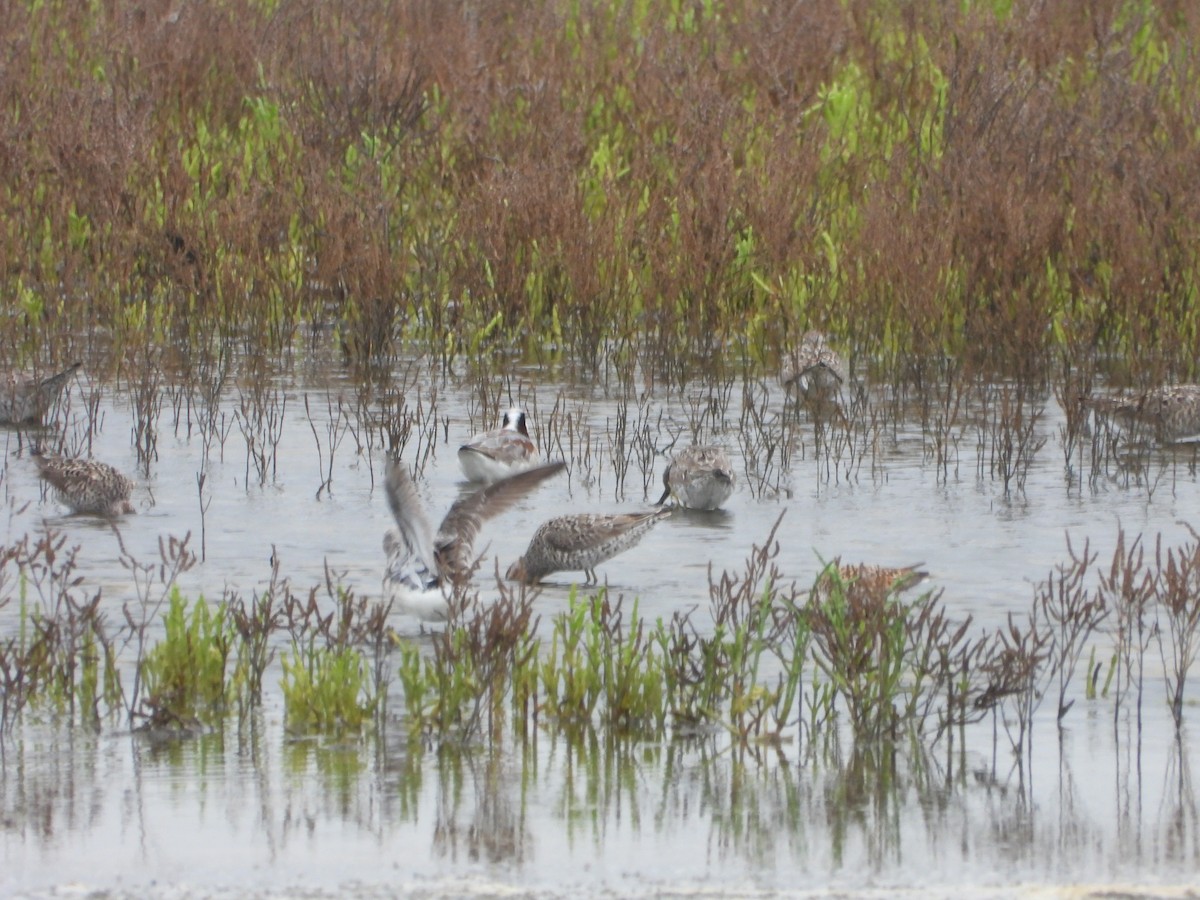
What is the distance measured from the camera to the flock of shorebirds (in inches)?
260

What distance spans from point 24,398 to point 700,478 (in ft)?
11.4

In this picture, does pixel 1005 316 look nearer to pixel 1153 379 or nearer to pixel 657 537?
pixel 1153 379

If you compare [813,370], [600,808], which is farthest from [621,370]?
[600,808]

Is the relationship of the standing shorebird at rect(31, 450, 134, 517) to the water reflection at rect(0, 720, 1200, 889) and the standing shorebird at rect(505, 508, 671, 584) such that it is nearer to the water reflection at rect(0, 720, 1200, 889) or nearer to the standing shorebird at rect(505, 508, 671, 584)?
the standing shorebird at rect(505, 508, 671, 584)

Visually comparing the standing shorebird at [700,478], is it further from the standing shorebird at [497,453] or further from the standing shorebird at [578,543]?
the standing shorebird at [578,543]

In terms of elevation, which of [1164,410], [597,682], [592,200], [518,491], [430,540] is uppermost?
[592,200]

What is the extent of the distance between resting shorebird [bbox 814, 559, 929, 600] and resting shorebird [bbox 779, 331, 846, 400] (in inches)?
116

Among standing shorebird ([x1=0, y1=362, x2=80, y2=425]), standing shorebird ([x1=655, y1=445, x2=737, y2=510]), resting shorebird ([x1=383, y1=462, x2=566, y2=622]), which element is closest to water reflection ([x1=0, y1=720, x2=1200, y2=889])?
resting shorebird ([x1=383, y1=462, x2=566, y2=622])

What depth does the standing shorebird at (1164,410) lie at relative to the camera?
9.84 metres

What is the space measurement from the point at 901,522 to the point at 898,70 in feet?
28.0

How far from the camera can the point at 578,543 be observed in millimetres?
7684

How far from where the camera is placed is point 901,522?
8.59 metres

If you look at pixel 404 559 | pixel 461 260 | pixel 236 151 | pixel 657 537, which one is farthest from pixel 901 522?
pixel 236 151

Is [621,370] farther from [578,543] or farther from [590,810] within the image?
[590,810]
